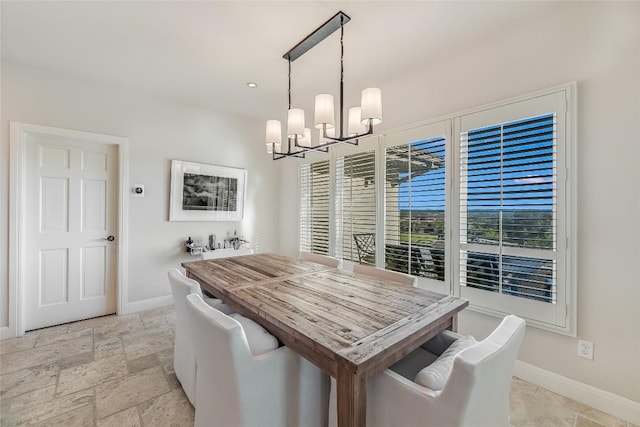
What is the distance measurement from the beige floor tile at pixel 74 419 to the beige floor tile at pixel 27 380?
0.47 meters

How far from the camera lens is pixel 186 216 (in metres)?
3.70

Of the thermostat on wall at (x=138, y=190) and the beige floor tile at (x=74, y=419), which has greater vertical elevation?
the thermostat on wall at (x=138, y=190)

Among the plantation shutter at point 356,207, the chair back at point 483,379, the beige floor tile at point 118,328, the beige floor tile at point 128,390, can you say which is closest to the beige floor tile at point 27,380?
the beige floor tile at point 128,390

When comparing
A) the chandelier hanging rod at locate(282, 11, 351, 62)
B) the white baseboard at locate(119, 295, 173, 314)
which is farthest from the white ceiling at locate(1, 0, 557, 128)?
the white baseboard at locate(119, 295, 173, 314)

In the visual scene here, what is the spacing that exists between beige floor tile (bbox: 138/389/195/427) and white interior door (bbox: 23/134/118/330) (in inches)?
82.5

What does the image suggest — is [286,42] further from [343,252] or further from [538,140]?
[343,252]

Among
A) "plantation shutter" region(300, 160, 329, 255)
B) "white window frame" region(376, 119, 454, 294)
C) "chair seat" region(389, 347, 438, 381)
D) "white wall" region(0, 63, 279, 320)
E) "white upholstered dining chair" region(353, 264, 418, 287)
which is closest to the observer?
"chair seat" region(389, 347, 438, 381)

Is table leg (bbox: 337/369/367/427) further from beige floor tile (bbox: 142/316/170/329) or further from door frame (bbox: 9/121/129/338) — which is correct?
door frame (bbox: 9/121/129/338)

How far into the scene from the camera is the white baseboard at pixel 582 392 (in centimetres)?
168

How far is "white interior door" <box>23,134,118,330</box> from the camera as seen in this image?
286 centimetres

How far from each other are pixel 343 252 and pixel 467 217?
1.59 m

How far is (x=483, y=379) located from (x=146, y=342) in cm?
289

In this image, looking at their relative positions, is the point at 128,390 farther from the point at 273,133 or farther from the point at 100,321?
the point at 273,133

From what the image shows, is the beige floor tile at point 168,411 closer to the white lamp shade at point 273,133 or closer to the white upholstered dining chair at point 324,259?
the white upholstered dining chair at point 324,259
